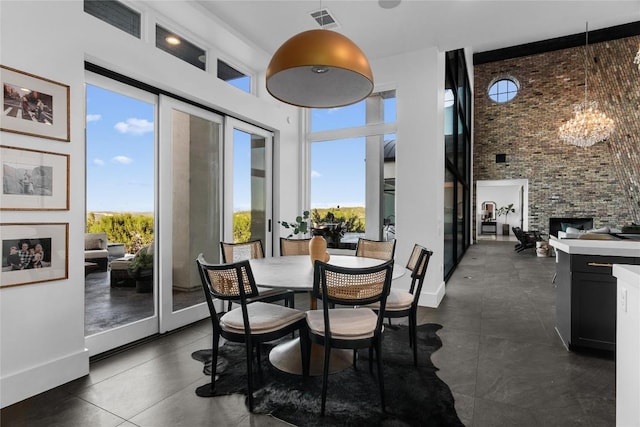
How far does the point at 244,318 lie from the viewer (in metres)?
2.10

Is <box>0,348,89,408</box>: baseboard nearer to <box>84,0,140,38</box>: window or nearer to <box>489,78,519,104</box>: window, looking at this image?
<box>84,0,140,38</box>: window

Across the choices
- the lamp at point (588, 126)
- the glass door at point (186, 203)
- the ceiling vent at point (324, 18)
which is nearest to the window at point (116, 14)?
the glass door at point (186, 203)

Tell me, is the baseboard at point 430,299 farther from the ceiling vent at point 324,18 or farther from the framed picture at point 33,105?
the framed picture at point 33,105

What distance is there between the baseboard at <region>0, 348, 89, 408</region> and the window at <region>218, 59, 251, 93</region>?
3.21 m

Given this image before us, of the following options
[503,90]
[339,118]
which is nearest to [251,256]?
[339,118]

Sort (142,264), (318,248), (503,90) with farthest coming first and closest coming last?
1. (503,90)
2. (142,264)
3. (318,248)

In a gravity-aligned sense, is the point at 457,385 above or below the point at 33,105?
below

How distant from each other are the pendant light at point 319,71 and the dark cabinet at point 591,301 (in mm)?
2369

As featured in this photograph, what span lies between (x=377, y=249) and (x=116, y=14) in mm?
3279

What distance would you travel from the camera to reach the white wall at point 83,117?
2.17m

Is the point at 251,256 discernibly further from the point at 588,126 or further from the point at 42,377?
the point at 588,126

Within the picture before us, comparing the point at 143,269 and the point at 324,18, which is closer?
the point at 143,269

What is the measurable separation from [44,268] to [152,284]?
109 cm

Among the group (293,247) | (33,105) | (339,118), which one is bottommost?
(293,247)
